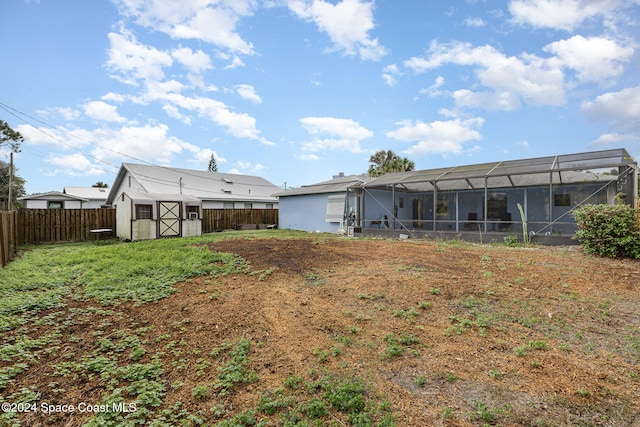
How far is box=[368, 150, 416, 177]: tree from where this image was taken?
25016 millimetres

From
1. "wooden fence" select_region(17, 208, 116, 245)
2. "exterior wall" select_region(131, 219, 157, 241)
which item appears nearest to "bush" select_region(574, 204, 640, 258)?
"exterior wall" select_region(131, 219, 157, 241)

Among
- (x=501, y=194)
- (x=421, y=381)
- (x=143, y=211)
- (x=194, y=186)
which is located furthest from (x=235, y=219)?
(x=421, y=381)

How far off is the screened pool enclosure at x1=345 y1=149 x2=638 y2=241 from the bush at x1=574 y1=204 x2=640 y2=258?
97.9 inches

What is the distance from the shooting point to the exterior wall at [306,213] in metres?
18.0

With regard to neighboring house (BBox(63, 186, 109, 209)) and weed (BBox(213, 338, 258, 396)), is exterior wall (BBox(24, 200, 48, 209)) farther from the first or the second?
weed (BBox(213, 338, 258, 396))

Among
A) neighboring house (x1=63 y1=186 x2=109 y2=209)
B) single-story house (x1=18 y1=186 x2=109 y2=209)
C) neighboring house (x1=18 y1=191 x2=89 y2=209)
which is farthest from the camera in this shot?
neighboring house (x1=63 y1=186 x2=109 y2=209)

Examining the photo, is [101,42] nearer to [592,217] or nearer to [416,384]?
[416,384]

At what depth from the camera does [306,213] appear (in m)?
19.2

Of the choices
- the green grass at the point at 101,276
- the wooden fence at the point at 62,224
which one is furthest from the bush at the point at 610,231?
the wooden fence at the point at 62,224

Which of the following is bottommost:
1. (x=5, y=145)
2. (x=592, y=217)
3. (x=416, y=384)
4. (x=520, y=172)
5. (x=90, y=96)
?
(x=416, y=384)

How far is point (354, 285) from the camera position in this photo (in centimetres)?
537

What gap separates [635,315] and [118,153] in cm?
2976

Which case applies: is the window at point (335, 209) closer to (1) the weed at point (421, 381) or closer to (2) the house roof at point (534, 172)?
(2) the house roof at point (534, 172)

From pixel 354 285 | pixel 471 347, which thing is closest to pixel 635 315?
pixel 471 347
